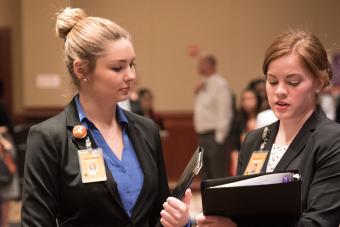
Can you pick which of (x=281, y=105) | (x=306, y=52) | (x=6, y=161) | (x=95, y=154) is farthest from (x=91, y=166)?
(x=6, y=161)

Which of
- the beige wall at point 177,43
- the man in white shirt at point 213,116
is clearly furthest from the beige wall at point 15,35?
the man in white shirt at point 213,116

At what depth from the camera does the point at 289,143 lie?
89.9 inches

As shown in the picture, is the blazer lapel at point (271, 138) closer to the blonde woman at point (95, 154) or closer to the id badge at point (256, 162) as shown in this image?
the id badge at point (256, 162)

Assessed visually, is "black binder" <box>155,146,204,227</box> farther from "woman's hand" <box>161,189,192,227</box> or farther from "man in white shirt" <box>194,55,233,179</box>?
"man in white shirt" <box>194,55,233,179</box>

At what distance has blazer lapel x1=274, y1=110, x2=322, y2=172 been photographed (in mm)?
2205

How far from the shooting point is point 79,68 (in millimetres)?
2203

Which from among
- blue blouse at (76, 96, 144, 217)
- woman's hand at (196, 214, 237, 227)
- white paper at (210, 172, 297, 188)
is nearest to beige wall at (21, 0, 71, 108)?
blue blouse at (76, 96, 144, 217)

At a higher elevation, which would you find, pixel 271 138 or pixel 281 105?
pixel 281 105

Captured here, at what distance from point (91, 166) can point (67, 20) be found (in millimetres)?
525

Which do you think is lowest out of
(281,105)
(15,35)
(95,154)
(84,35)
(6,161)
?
(6,161)

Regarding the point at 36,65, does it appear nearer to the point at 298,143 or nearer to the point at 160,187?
the point at 160,187

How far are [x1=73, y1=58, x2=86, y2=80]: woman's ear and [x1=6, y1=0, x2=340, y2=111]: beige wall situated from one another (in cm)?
754

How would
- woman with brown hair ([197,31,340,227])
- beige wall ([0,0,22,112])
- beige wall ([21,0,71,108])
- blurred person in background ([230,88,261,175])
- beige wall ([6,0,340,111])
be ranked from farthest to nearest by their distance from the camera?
beige wall ([0,0,22,112]) < beige wall ([6,0,340,111]) < beige wall ([21,0,71,108]) < blurred person in background ([230,88,261,175]) < woman with brown hair ([197,31,340,227])

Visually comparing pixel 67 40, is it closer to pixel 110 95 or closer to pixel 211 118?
pixel 110 95
